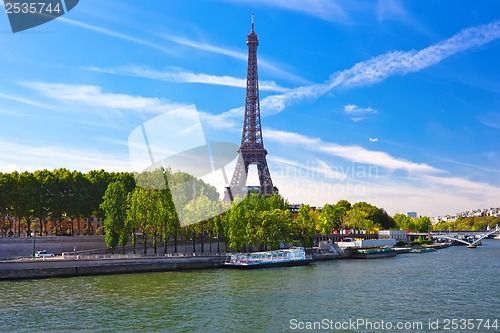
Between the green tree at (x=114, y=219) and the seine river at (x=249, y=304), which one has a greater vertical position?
the green tree at (x=114, y=219)

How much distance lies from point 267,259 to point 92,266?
21.8 m

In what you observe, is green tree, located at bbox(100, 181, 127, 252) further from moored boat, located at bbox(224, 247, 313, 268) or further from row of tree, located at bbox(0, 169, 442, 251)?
moored boat, located at bbox(224, 247, 313, 268)

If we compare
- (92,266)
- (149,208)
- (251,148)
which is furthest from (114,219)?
(251,148)

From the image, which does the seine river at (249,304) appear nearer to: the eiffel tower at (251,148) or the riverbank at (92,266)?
the riverbank at (92,266)

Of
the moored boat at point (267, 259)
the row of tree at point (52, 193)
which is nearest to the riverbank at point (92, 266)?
the moored boat at point (267, 259)

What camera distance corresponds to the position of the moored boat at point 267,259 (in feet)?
194

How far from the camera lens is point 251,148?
362 ft

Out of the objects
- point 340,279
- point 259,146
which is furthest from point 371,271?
point 259,146

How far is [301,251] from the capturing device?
223 ft

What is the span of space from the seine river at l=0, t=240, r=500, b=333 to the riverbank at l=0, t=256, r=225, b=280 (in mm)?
2304

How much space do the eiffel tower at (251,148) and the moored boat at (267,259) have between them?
130ft

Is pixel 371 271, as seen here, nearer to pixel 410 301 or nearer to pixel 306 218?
pixel 410 301

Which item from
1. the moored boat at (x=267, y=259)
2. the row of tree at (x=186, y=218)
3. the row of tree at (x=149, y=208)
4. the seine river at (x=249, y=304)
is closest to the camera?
the seine river at (x=249, y=304)

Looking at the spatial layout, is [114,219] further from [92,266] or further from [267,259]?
[267,259]
